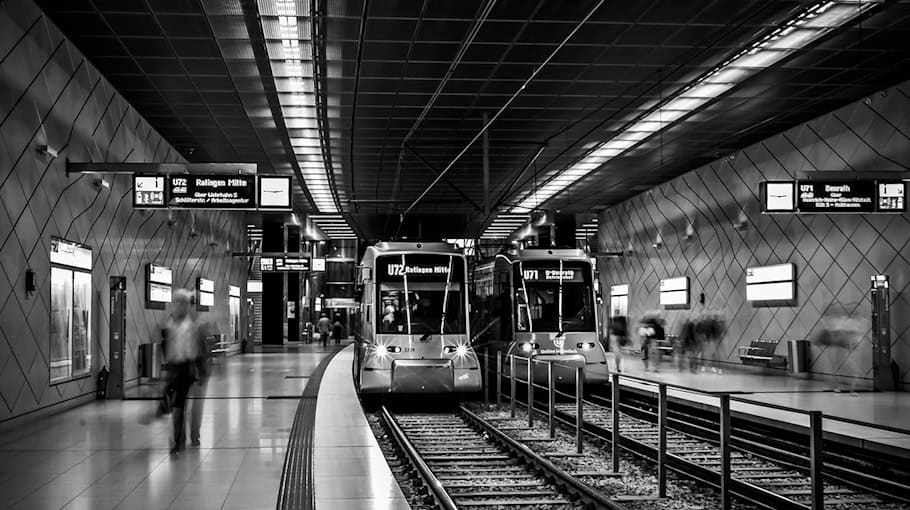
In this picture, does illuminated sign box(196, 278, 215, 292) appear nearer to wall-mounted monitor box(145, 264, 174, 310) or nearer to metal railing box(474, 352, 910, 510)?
wall-mounted monitor box(145, 264, 174, 310)

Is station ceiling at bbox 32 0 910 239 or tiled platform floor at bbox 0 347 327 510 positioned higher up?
Answer: station ceiling at bbox 32 0 910 239

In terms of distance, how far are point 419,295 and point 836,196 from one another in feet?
24.7

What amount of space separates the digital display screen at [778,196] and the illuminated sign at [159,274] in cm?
1313

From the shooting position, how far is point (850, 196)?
616 inches

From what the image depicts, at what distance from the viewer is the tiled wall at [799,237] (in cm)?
1708

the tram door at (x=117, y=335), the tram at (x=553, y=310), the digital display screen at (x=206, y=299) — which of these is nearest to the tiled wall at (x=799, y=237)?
the tram at (x=553, y=310)

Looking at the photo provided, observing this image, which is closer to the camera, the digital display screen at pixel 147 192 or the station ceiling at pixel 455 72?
the station ceiling at pixel 455 72

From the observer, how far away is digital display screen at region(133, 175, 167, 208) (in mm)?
15422

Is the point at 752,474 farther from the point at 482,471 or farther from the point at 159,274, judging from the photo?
the point at 159,274

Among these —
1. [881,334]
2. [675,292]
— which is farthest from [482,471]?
[675,292]

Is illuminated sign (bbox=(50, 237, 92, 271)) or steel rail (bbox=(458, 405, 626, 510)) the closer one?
steel rail (bbox=(458, 405, 626, 510))

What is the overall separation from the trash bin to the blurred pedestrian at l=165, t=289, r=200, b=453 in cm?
1456

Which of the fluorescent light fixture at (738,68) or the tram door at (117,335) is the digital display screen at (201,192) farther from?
the fluorescent light fixture at (738,68)

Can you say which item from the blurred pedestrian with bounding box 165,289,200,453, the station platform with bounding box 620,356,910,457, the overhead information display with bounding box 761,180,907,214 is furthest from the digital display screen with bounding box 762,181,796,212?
the blurred pedestrian with bounding box 165,289,200,453
